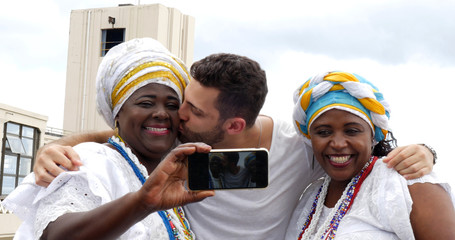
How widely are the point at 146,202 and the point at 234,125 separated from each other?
1650 millimetres

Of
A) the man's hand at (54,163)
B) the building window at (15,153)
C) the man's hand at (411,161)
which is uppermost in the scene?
the man's hand at (411,161)

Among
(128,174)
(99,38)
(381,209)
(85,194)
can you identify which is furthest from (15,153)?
(381,209)

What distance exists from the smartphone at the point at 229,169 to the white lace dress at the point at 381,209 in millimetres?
938

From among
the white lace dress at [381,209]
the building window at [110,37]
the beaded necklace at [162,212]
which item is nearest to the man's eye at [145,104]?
the beaded necklace at [162,212]

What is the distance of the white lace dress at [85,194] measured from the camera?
2.83 meters

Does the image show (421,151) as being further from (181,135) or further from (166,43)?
(166,43)

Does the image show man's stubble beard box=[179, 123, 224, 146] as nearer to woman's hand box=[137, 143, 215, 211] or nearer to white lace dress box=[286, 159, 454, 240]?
white lace dress box=[286, 159, 454, 240]

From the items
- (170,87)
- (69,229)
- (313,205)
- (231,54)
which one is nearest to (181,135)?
(170,87)

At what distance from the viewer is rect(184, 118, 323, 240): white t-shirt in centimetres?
386

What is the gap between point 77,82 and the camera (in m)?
33.2

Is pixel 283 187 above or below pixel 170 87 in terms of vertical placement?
below

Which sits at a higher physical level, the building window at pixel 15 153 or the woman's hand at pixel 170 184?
the woman's hand at pixel 170 184

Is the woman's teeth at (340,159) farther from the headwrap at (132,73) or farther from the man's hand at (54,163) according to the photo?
the man's hand at (54,163)

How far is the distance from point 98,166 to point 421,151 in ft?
5.57
